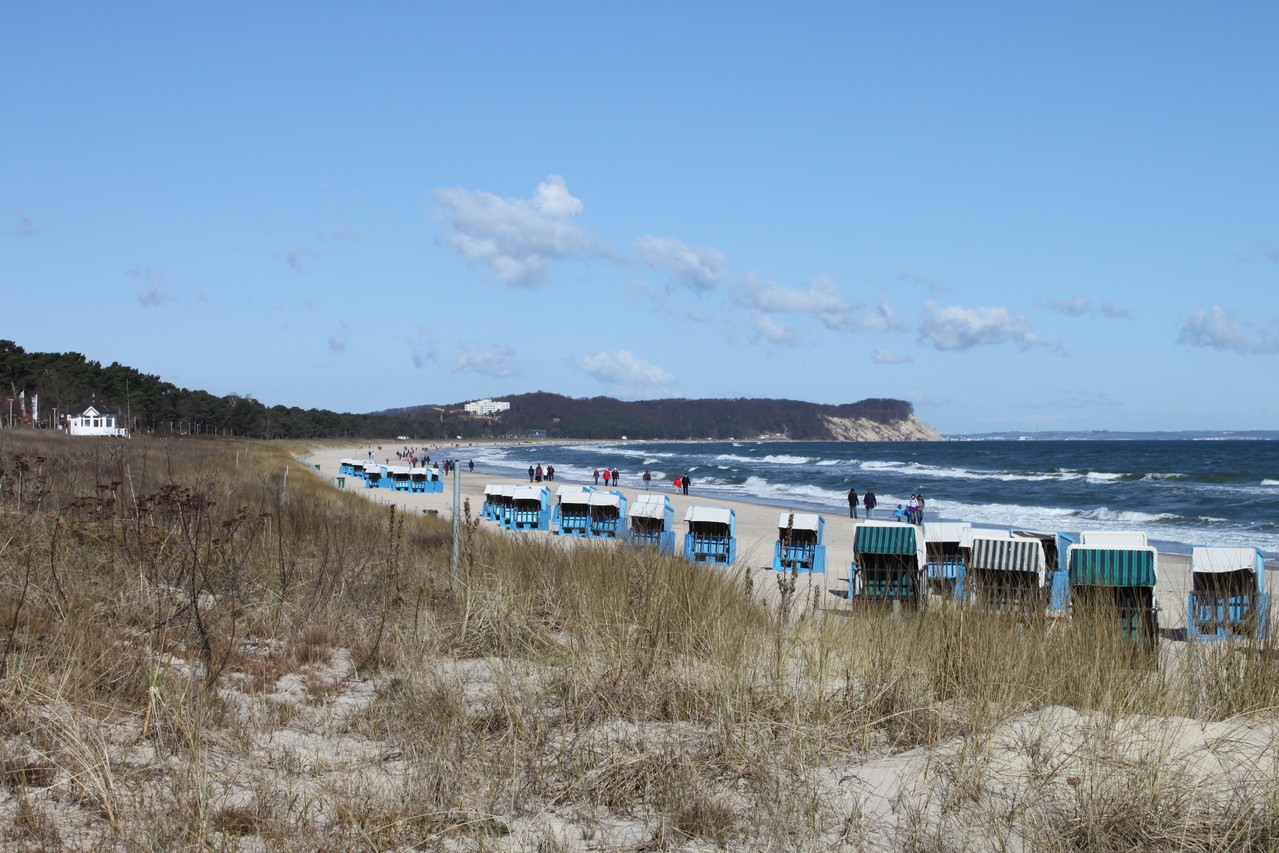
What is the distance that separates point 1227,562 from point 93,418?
64.0 m

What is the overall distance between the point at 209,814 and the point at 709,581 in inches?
142

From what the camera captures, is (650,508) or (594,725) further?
(650,508)

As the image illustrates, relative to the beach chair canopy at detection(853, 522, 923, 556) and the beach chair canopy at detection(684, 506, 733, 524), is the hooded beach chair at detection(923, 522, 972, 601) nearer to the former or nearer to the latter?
the beach chair canopy at detection(853, 522, 923, 556)

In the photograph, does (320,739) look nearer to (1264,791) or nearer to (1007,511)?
(1264,791)

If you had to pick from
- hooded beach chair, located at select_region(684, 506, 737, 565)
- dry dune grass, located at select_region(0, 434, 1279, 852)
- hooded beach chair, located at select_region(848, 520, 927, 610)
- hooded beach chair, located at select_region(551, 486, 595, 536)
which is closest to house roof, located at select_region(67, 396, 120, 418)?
hooded beach chair, located at select_region(551, 486, 595, 536)

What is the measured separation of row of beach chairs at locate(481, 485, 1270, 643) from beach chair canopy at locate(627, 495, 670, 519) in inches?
0.7

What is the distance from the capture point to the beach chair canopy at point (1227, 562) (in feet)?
28.6

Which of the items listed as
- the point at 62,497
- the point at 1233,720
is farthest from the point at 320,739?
the point at 62,497

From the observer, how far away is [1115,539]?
8.95 m

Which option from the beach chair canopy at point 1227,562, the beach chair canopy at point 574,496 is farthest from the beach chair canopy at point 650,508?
the beach chair canopy at point 1227,562

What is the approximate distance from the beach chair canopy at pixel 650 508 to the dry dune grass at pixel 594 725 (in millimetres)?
9570

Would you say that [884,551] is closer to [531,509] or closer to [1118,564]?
[1118,564]

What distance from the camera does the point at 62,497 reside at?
24.6 ft

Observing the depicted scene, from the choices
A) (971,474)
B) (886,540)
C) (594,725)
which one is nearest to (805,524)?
(886,540)
